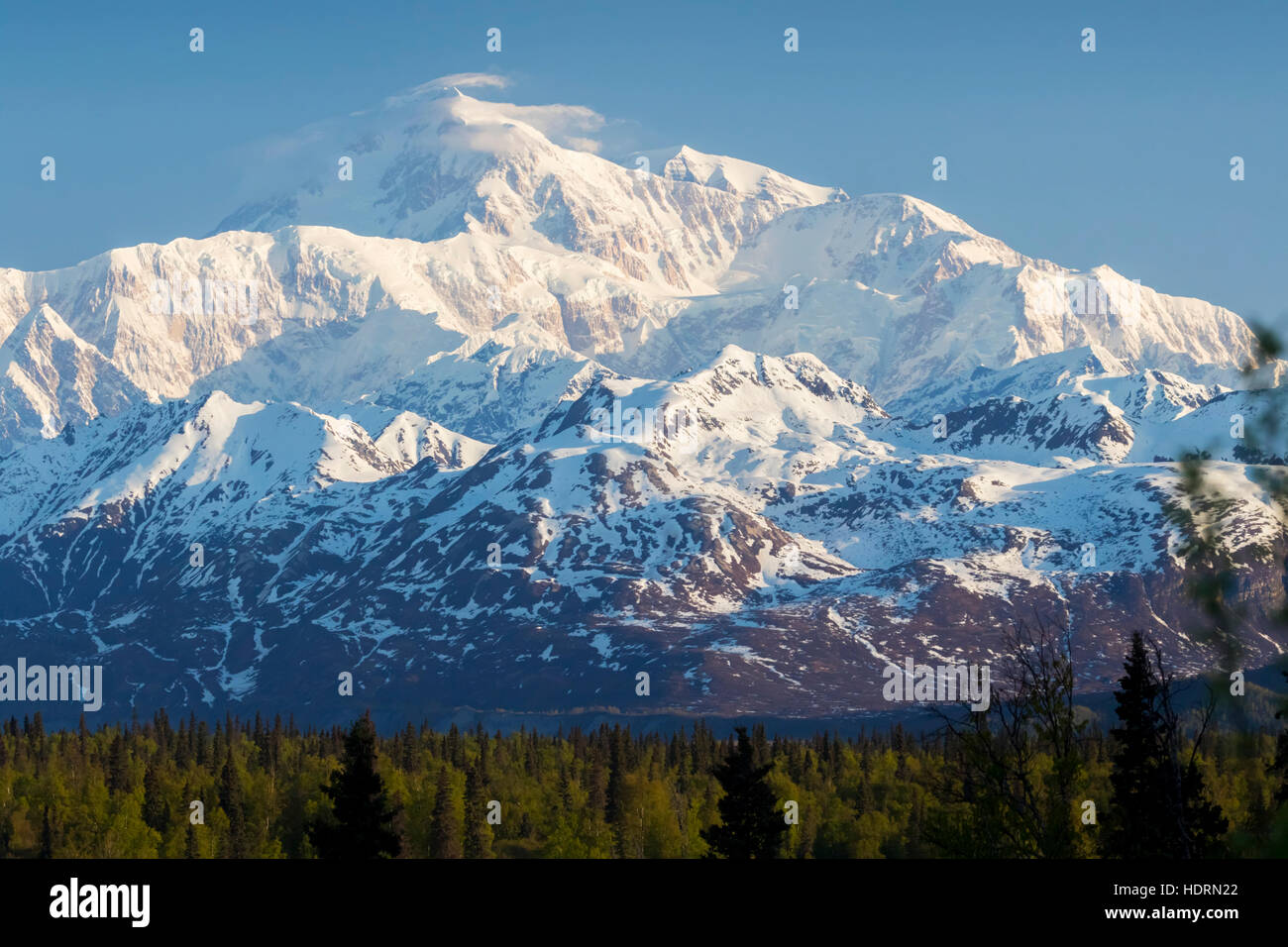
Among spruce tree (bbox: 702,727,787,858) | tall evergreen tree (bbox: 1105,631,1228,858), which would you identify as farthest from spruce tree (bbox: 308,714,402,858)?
tall evergreen tree (bbox: 1105,631,1228,858)

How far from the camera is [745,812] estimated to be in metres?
121

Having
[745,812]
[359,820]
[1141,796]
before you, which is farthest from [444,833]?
Answer: [1141,796]

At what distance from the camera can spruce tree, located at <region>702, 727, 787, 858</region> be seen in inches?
4690

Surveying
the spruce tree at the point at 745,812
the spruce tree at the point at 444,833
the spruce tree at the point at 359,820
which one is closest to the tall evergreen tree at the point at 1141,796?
the spruce tree at the point at 745,812

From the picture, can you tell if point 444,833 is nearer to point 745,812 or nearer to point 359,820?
point 745,812

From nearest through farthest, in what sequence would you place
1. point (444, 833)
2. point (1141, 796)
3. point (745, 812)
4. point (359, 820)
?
point (1141, 796)
point (359, 820)
point (745, 812)
point (444, 833)

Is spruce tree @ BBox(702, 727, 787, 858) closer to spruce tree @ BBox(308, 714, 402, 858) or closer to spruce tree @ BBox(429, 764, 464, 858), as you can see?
spruce tree @ BBox(308, 714, 402, 858)

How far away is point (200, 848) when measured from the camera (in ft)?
620

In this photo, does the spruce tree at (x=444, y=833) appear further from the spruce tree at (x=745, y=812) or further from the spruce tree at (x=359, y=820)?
the spruce tree at (x=359, y=820)

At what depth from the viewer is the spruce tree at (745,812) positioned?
119m
